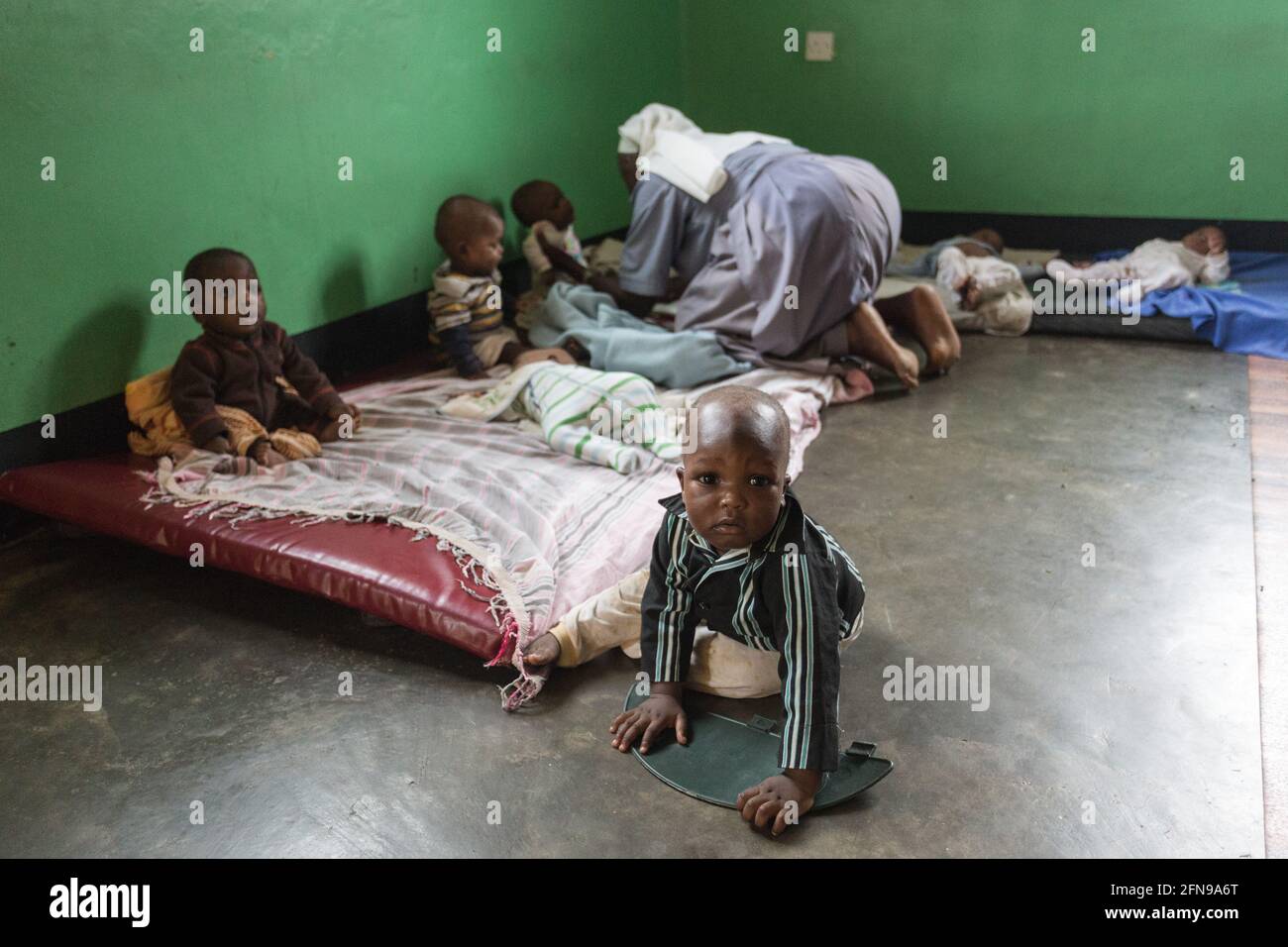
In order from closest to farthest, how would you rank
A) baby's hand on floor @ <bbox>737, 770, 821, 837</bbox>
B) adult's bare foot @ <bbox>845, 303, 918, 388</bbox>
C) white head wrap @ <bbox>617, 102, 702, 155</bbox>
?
baby's hand on floor @ <bbox>737, 770, 821, 837</bbox>, adult's bare foot @ <bbox>845, 303, 918, 388</bbox>, white head wrap @ <bbox>617, 102, 702, 155</bbox>

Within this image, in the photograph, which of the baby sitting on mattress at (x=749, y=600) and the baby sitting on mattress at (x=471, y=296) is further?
the baby sitting on mattress at (x=471, y=296)

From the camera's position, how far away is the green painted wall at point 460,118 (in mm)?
2783

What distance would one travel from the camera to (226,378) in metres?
2.94

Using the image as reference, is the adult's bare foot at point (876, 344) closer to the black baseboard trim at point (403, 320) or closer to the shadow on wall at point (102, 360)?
the black baseboard trim at point (403, 320)

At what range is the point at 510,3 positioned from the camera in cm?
422

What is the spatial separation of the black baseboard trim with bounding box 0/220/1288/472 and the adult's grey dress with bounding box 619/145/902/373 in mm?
763

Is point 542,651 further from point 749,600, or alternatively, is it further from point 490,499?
point 490,499

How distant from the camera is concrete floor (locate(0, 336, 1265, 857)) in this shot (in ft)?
5.77

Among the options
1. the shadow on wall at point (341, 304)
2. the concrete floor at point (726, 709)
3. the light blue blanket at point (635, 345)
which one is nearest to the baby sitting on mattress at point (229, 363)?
the concrete floor at point (726, 709)

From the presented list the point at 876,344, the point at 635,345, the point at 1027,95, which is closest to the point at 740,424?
the point at 635,345

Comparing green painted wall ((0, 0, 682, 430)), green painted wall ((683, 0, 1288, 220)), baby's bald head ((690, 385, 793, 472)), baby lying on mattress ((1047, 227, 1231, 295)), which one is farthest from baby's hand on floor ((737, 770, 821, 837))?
green painted wall ((683, 0, 1288, 220))

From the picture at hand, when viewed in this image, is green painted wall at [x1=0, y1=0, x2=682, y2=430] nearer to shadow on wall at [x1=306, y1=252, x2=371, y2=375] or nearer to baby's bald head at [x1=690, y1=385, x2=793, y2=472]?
shadow on wall at [x1=306, y1=252, x2=371, y2=375]

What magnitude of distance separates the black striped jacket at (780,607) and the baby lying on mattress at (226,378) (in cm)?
141
